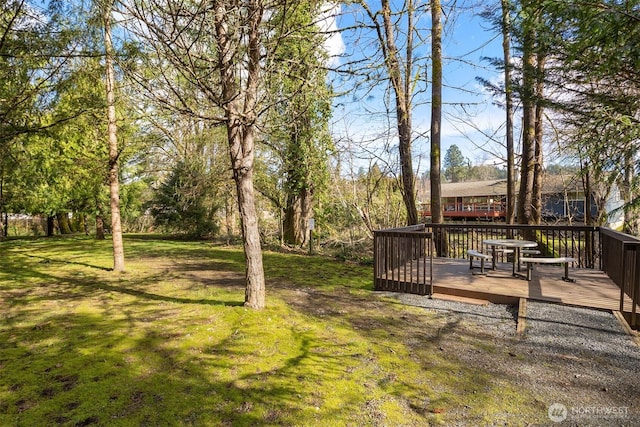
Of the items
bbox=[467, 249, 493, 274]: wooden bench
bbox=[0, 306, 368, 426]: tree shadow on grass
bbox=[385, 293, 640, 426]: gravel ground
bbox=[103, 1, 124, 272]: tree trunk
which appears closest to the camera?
bbox=[0, 306, 368, 426]: tree shadow on grass

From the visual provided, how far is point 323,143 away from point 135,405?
9.94 meters

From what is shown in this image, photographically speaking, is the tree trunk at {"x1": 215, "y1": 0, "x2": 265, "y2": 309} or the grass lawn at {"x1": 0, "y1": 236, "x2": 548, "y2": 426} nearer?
the grass lawn at {"x1": 0, "y1": 236, "x2": 548, "y2": 426}

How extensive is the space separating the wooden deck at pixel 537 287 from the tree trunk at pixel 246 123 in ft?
9.59

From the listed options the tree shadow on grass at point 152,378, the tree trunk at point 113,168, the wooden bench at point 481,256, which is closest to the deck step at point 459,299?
the wooden bench at point 481,256

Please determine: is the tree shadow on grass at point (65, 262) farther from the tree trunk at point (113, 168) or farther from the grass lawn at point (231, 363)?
the grass lawn at point (231, 363)

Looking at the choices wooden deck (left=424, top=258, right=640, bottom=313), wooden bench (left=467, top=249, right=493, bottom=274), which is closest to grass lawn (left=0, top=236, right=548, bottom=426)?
wooden deck (left=424, top=258, right=640, bottom=313)

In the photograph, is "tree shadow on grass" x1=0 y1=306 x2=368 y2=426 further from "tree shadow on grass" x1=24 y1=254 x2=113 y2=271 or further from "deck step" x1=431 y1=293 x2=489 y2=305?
"tree shadow on grass" x1=24 y1=254 x2=113 y2=271

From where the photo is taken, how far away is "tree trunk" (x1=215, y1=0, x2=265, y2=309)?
3928 mm

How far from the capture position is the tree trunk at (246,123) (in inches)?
155

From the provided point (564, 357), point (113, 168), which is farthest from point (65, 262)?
point (564, 357)

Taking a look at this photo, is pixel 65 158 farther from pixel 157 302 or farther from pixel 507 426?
pixel 507 426

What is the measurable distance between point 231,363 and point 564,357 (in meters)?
3.15

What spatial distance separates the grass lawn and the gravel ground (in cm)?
17

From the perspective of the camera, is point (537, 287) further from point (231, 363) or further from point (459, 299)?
point (231, 363)
